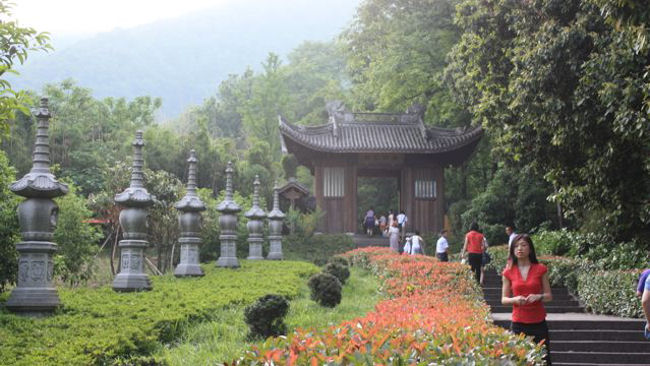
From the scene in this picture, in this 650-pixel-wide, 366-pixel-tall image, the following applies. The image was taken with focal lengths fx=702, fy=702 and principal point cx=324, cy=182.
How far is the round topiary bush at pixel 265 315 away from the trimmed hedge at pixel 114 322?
808 mm

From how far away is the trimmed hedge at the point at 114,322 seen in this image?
19.9ft

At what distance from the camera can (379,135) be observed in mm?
30891

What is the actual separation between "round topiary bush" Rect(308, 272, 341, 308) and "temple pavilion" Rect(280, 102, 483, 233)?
18.2 m

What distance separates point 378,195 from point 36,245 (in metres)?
32.4

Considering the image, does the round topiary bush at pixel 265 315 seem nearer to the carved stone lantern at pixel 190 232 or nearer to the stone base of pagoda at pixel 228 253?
the carved stone lantern at pixel 190 232

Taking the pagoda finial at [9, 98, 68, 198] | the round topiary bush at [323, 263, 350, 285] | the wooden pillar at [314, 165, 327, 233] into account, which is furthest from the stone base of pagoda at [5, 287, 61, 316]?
the wooden pillar at [314, 165, 327, 233]

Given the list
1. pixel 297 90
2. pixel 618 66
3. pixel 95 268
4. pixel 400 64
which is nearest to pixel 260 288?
pixel 95 268

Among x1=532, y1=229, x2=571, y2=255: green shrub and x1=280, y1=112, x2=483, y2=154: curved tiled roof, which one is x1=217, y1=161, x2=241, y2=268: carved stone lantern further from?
x1=280, y1=112, x2=483, y2=154: curved tiled roof

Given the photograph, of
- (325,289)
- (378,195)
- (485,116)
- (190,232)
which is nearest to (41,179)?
(325,289)

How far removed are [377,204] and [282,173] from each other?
9.85m

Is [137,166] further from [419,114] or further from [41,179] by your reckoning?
[419,114]

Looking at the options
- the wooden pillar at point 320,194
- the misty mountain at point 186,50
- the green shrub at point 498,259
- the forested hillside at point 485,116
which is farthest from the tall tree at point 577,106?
the misty mountain at point 186,50

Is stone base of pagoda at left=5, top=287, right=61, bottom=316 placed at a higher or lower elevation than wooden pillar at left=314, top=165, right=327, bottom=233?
lower

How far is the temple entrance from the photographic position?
39594 millimetres
